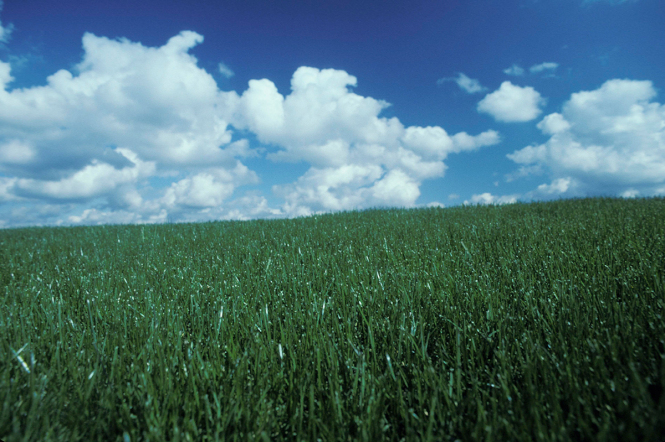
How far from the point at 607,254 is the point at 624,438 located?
300cm

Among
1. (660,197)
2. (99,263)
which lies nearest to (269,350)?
(99,263)

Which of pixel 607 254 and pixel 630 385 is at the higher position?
pixel 607 254

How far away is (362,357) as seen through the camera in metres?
1.47

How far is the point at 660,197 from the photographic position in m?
11.3

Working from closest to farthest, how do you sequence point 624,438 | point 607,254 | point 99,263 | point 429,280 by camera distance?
point 624,438, point 429,280, point 607,254, point 99,263

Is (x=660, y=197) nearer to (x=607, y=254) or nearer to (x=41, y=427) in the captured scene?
(x=607, y=254)

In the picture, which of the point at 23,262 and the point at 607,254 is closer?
the point at 607,254

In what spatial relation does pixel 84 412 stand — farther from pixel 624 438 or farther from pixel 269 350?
pixel 624 438

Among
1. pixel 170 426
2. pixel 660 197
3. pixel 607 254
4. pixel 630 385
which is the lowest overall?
pixel 170 426

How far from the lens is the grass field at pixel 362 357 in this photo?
1.23 meters

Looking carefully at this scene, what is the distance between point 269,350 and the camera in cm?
177

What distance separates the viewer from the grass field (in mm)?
1230

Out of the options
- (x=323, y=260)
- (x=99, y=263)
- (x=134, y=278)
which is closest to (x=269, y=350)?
(x=323, y=260)

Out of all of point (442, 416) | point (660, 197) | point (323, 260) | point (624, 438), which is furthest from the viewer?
point (660, 197)
